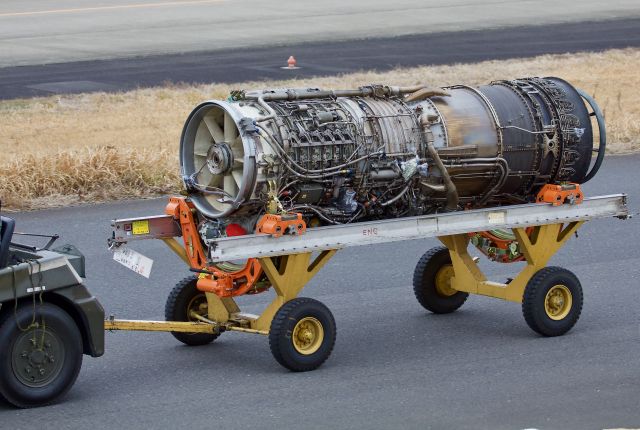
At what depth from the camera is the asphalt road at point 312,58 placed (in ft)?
84.9

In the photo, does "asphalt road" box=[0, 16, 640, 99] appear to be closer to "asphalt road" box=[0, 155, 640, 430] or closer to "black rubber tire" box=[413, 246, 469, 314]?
"asphalt road" box=[0, 155, 640, 430]

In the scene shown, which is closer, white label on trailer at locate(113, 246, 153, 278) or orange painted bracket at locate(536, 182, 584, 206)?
white label on trailer at locate(113, 246, 153, 278)

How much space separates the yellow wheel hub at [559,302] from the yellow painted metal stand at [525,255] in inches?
8.6

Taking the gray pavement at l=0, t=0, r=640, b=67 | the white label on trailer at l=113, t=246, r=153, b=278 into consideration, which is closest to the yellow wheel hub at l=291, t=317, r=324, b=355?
the white label on trailer at l=113, t=246, r=153, b=278

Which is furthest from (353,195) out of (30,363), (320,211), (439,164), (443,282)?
(30,363)

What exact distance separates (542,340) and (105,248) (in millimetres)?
5170

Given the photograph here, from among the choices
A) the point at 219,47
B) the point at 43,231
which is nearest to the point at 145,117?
the point at 43,231

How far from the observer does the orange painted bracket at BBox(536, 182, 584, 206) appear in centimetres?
991

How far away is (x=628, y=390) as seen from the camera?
333 inches

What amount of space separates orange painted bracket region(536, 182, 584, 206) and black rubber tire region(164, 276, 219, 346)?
275 centimetres

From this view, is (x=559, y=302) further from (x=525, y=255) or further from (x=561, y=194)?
(x=561, y=194)

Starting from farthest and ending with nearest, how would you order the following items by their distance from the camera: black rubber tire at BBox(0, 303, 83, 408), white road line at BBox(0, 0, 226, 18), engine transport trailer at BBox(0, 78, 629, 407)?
1. white road line at BBox(0, 0, 226, 18)
2. engine transport trailer at BBox(0, 78, 629, 407)
3. black rubber tire at BBox(0, 303, 83, 408)

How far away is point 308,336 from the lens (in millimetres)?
8930

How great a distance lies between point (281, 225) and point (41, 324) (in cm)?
171
